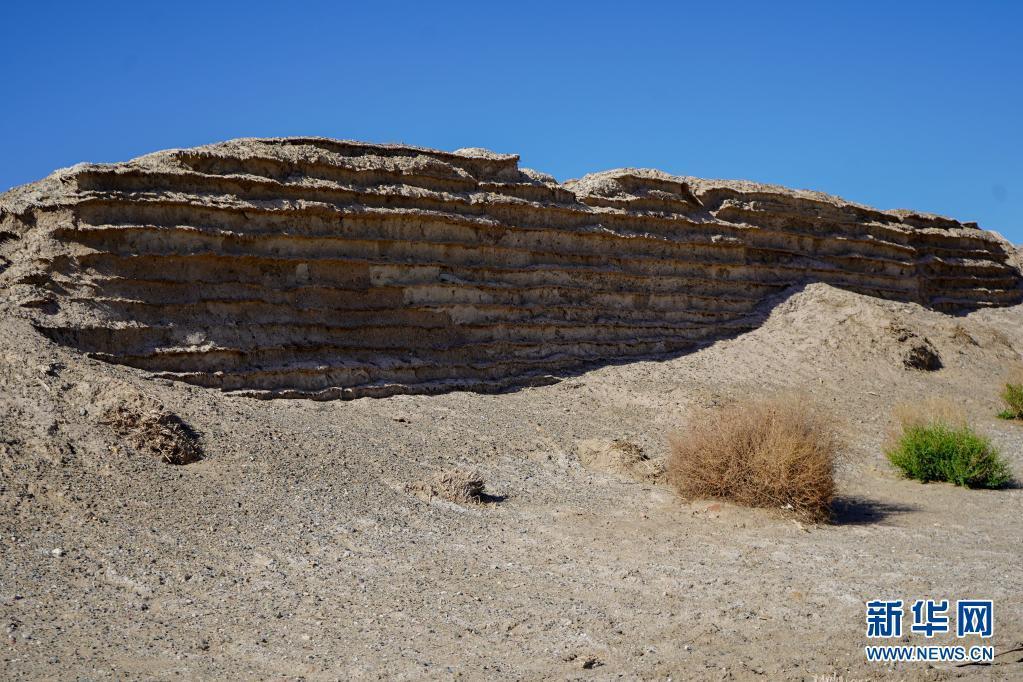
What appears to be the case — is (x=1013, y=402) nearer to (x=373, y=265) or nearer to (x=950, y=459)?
(x=950, y=459)

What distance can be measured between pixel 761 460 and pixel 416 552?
3648 mm

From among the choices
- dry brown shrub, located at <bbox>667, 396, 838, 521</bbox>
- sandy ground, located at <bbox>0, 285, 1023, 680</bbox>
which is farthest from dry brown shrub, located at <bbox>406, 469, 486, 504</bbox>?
dry brown shrub, located at <bbox>667, 396, 838, 521</bbox>

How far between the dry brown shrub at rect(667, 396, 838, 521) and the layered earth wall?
438 centimetres

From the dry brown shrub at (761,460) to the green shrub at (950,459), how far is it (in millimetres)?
2522

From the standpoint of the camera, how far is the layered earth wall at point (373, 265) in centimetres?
1169

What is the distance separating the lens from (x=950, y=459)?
39.7 ft

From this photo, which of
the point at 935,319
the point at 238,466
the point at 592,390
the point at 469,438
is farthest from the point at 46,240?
the point at 935,319

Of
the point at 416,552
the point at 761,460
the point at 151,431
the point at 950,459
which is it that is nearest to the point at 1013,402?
the point at 950,459

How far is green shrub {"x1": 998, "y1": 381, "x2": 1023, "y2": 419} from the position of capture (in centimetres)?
1614

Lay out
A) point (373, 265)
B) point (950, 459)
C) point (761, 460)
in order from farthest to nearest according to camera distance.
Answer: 1. point (373, 265)
2. point (950, 459)
3. point (761, 460)

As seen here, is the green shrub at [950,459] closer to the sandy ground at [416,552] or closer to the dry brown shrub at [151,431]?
the sandy ground at [416,552]

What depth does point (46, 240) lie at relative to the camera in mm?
11609

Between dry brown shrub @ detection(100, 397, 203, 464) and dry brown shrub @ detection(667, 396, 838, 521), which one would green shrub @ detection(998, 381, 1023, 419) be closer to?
dry brown shrub @ detection(667, 396, 838, 521)

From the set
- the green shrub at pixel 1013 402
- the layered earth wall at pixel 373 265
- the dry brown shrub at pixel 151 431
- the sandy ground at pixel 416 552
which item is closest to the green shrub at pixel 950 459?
the sandy ground at pixel 416 552
